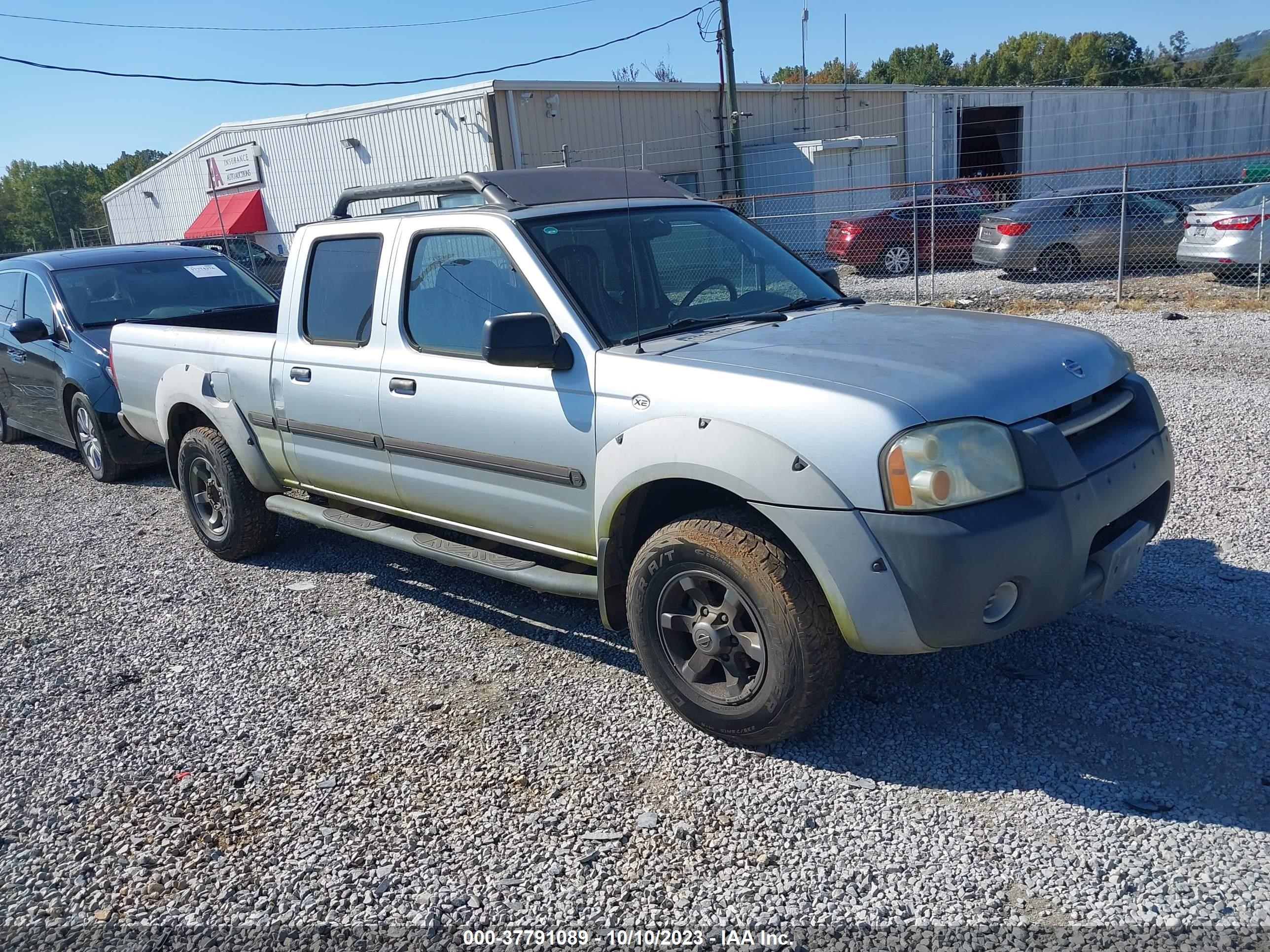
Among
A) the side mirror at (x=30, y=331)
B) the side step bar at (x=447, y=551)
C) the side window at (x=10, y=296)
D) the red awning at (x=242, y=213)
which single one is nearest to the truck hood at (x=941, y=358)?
→ the side step bar at (x=447, y=551)

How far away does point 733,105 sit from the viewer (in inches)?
974

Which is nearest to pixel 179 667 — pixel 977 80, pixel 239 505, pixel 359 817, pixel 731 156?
pixel 239 505

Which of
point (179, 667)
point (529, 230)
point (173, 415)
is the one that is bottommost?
point (179, 667)

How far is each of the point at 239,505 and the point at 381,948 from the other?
3.65m

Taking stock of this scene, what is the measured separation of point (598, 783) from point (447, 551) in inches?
57.1

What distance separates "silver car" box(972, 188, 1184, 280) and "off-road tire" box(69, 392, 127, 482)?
1344cm

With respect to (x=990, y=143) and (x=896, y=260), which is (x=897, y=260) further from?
(x=990, y=143)

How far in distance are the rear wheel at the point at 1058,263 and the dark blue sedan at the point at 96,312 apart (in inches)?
490

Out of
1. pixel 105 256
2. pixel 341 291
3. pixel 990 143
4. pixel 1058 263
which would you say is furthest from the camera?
pixel 990 143

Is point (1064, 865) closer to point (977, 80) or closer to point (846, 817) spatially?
point (846, 817)

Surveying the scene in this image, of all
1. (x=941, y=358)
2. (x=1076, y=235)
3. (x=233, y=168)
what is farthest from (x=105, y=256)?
(x=233, y=168)

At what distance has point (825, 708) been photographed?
11.2 ft

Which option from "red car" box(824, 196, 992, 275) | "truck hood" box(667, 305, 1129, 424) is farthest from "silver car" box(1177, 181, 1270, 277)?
"truck hood" box(667, 305, 1129, 424)

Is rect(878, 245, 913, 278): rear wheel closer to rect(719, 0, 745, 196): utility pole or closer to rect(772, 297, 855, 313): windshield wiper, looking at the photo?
rect(719, 0, 745, 196): utility pole
